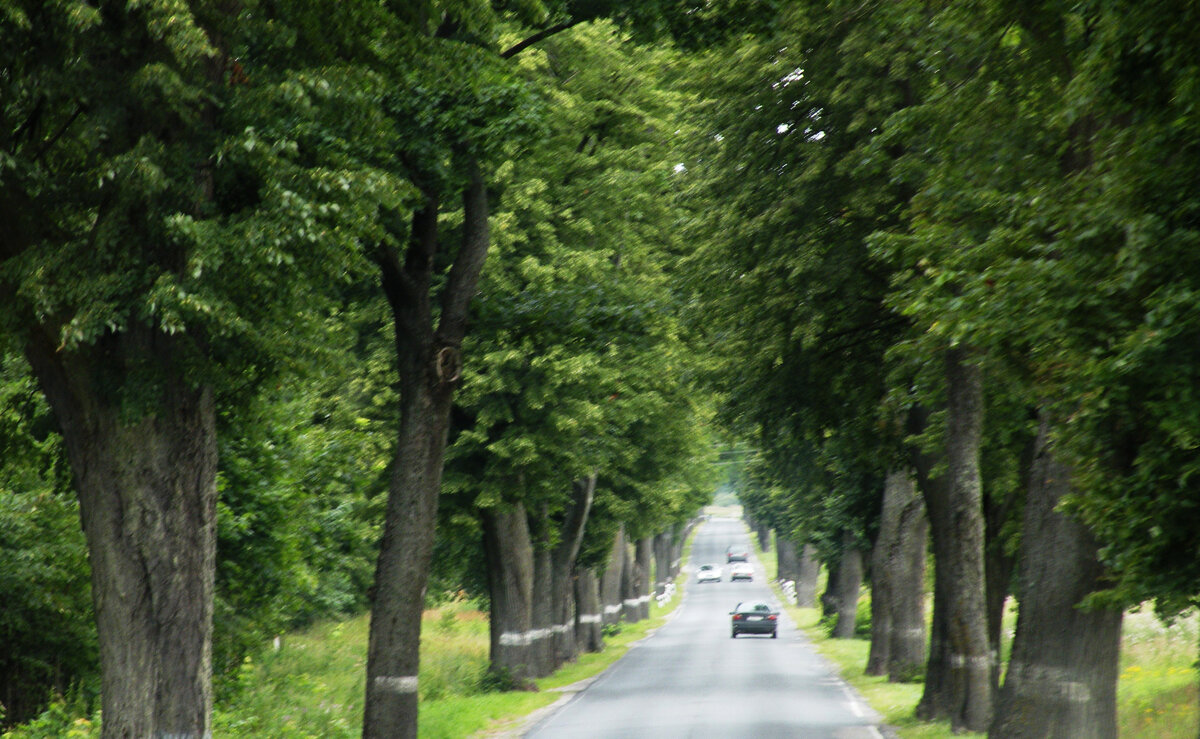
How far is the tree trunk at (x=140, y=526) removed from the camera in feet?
32.3

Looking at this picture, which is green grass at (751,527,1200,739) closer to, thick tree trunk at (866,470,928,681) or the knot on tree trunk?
thick tree trunk at (866,470,928,681)

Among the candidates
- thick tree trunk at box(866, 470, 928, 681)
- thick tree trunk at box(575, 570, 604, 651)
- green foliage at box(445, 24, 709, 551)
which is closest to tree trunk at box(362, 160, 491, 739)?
green foliage at box(445, 24, 709, 551)

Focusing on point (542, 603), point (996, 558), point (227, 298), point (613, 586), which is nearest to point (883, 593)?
point (996, 558)

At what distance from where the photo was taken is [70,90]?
9.61 metres

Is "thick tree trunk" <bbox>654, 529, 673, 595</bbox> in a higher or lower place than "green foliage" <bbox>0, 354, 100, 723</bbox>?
higher

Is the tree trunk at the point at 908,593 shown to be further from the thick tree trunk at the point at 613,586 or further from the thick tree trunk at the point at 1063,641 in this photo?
the thick tree trunk at the point at 613,586

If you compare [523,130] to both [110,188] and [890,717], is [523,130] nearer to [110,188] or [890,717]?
[110,188]

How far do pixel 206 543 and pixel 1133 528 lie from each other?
6753mm

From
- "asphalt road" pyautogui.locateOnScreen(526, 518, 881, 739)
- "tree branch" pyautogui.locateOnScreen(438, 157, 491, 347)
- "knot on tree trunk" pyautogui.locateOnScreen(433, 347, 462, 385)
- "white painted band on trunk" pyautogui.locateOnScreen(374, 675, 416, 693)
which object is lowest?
"asphalt road" pyautogui.locateOnScreen(526, 518, 881, 739)

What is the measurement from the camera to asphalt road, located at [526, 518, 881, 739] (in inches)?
776

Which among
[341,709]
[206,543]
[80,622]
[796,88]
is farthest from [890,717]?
[206,543]

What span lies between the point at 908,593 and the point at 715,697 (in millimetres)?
4956

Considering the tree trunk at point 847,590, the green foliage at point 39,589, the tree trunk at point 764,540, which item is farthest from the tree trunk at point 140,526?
the tree trunk at point 764,540

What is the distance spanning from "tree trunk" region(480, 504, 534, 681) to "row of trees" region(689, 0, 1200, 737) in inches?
233
